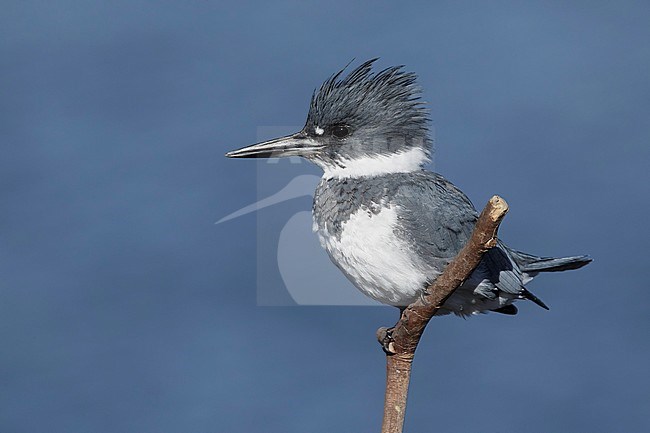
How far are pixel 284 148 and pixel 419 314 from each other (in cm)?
49

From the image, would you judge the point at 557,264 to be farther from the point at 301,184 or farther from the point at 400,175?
the point at 301,184

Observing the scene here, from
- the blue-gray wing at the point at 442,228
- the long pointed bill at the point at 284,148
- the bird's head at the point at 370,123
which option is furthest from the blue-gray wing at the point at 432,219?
the long pointed bill at the point at 284,148

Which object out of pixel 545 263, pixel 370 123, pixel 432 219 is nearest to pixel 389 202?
pixel 432 219

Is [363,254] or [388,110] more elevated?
[388,110]

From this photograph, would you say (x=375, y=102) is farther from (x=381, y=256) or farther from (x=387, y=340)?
(x=387, y=340)

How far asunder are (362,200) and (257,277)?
1.87m

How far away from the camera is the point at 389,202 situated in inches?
75.0

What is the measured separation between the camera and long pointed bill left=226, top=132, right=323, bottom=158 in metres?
2.06

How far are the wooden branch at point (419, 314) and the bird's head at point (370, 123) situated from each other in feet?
1.06

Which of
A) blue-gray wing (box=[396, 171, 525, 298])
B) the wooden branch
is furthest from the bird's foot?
blue-gray wing (box=[396, 171, 525, 298])

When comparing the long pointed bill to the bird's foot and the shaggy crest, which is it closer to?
the shaggy crest

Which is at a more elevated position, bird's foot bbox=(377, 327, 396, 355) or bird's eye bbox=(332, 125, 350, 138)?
bird's eye bbox=(332, 125, 350, 138)

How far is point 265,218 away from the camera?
11.9 ft

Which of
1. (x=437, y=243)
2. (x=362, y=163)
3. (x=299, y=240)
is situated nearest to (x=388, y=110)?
(x=362, y=163)
